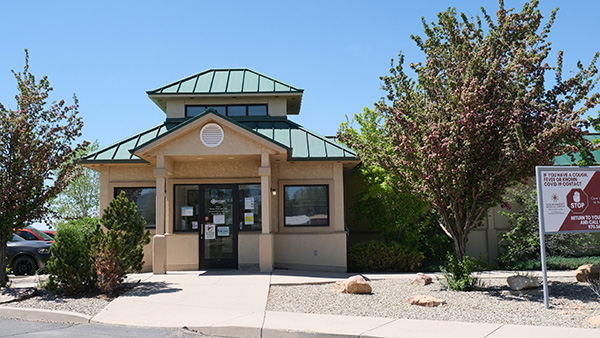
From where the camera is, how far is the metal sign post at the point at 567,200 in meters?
9.95

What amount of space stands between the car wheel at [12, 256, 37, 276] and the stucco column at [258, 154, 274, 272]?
8.51 m

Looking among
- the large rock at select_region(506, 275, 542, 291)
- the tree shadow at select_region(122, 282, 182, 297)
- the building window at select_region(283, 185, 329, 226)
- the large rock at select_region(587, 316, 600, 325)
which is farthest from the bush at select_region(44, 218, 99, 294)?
the large rock at select_region(587, 316, 600, 325)

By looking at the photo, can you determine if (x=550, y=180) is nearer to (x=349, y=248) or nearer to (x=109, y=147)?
(x=349, y=248)

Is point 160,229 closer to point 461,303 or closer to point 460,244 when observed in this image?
point 460,244

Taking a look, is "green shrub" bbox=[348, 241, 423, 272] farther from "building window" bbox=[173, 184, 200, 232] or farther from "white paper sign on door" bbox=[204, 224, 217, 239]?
"building window" bbox=[173, 184, 200, 232]

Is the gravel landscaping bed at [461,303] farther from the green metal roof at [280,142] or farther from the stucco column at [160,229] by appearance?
the green metal roof at [280,142]

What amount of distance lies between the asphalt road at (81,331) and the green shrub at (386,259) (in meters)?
8.69

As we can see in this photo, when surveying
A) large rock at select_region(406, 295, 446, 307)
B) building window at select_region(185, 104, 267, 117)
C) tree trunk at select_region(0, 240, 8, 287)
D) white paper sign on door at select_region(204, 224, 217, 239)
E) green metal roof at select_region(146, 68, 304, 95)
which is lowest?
large rock at select_region(406, 295, 446, 307)

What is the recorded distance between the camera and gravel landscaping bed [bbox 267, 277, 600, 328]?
889cm

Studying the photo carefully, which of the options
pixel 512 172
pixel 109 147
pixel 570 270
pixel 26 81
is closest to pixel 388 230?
pixel 570 270

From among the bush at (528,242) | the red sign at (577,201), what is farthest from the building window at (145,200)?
the red sign at (577,201)

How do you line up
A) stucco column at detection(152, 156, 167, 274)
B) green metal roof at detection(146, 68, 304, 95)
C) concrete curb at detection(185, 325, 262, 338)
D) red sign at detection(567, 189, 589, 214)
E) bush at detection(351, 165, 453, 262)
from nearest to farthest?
concrete curb at detection(185, 325, 262, 338)
red sign at detection(567, 189, 589, 214)
stucco column at detection(152, 156, 167, 274)
bush at detection(351, 165, 453, 262)
green metal roof at detection(146, 68, 304, 95)

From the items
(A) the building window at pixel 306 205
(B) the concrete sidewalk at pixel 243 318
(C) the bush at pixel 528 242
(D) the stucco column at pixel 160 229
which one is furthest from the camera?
(C) the bush at pixel 528 242

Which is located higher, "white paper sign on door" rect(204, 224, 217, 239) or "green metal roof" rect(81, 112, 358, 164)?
"green metal roof" rect(81, 112, 358, 164)
